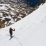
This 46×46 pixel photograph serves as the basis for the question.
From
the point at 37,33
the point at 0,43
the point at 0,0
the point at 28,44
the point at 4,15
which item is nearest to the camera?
the point at 28,44

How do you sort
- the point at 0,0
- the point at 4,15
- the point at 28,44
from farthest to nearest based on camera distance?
1. the point at 0,0
2. the point at 4,15
3. the point at 28,44

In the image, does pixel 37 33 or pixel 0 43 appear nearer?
pixel 37 33

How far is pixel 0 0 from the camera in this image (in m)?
150

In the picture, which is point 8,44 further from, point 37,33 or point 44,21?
point 44,21

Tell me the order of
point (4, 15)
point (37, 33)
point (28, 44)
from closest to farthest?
point (28, 44) < point (37, 33) < point (4, 15)

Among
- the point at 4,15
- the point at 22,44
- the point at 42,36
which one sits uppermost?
the point at 42,36

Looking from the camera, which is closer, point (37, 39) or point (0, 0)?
point (37, 39)

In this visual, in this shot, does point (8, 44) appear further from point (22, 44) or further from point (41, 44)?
point (41, 44)

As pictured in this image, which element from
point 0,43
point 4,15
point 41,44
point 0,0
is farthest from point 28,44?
point 0,0

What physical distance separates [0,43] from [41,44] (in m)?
6.50

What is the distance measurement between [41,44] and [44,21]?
5.64 metres

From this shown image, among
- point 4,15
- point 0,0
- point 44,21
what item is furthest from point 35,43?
point 0,0

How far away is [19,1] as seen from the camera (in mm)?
159125

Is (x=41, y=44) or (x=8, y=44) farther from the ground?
(x=41, y=44)
